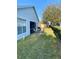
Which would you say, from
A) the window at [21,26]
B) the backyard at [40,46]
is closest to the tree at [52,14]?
the backyard at [40,46]

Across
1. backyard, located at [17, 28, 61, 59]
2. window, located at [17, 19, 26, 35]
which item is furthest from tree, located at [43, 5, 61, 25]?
window, located at [17, 19, 26, 35]

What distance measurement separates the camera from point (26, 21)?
5.39 feet

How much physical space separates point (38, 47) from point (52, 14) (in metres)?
0.35

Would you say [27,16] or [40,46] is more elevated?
[27,16]

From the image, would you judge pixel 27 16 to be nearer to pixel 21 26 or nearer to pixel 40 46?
pixel 21 26

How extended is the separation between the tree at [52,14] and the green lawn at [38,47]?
16 centimetres

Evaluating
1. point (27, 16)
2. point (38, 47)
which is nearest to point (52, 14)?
point (27, 16)

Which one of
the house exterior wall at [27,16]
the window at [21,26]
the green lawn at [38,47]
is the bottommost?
the green lawn at [38,47]

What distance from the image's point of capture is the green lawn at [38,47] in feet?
5.25

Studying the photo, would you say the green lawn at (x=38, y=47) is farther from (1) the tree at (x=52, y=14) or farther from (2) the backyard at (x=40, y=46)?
(1) the tree at (x=52, y=14)

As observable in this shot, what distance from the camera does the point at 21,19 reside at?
1.62 metres
